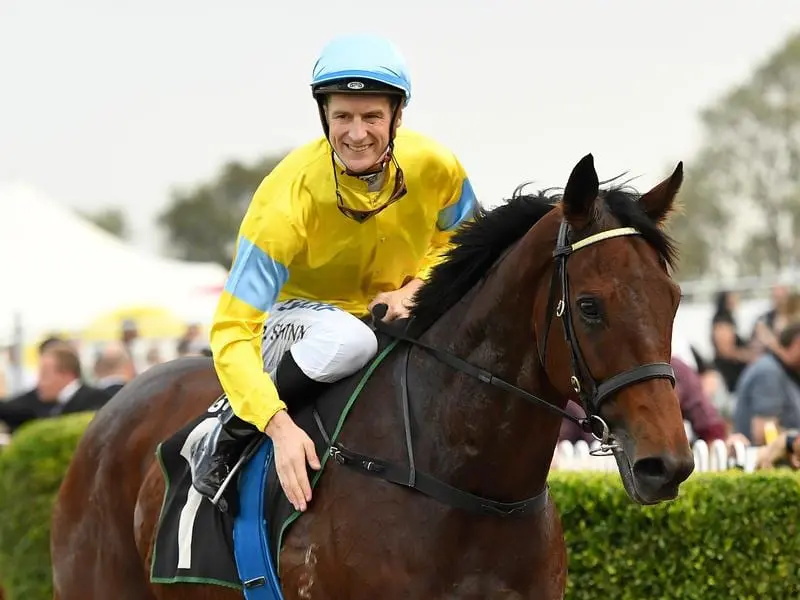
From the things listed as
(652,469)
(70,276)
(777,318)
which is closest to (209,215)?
A: (70,276)

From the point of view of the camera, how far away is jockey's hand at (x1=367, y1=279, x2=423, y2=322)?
371 cm

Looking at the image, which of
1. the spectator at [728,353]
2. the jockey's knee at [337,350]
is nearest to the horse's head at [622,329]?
the jockey's knee at [337,350]

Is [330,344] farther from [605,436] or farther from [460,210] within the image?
[605,436]

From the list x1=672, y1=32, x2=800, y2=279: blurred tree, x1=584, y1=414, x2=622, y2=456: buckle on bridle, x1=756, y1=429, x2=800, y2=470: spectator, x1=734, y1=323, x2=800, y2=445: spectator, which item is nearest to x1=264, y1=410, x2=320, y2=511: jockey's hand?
x1=584, y1=414, x2=622, y2=456: buckle on bridle

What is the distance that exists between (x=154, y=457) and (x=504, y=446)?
1.71 meters

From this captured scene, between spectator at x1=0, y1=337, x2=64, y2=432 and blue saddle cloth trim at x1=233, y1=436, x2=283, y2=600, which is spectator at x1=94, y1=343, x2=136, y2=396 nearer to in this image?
spectator at x1=0, y1=337, x2=64, y2=432

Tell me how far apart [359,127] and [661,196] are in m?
0.91

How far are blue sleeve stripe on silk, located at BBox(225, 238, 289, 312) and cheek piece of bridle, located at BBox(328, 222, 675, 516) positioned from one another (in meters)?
0.33

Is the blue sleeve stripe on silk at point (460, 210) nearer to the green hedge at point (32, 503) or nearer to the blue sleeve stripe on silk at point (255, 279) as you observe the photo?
the blue sleeve stripe on silk at point (255, 279)

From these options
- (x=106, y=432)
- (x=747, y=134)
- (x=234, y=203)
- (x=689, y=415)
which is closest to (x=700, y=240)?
(x=747, y=134)

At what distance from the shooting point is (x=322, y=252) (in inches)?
148

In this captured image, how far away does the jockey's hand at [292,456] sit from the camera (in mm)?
3406

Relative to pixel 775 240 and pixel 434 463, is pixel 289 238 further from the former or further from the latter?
pixel 775 240

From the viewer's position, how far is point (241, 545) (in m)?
3.64
